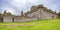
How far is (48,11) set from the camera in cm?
4394

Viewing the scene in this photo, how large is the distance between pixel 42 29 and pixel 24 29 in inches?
106

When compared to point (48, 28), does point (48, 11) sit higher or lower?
higher

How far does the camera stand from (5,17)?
3947 cm

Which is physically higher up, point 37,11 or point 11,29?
point 37,11

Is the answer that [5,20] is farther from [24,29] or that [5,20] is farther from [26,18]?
[24,29]

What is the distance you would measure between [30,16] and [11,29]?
19.2 meters

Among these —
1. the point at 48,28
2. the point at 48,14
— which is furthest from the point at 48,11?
the point at 48,28

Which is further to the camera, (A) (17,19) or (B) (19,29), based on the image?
(A) (17,19)

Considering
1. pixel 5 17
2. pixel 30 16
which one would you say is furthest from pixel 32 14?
pixel 5 17

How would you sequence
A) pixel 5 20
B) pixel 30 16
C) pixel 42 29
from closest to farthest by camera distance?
pixel 42 29 → pixel 5 20 → pixel 30 16

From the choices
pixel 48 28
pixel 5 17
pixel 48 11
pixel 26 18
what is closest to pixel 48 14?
pixel 48 11

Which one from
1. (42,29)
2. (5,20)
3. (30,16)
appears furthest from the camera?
(30,16)

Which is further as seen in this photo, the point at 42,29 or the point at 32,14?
the point at 32,14

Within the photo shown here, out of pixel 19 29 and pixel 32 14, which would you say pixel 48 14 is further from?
pixel 19 29
